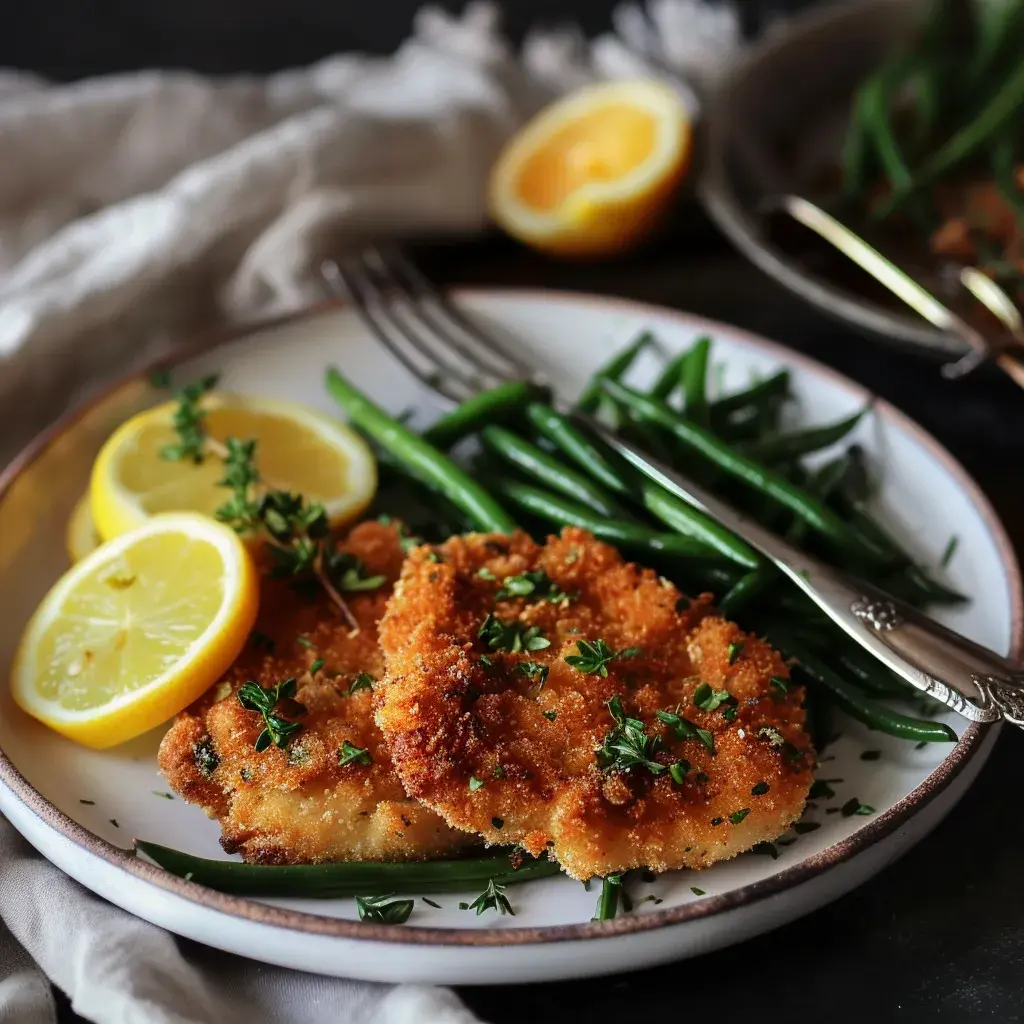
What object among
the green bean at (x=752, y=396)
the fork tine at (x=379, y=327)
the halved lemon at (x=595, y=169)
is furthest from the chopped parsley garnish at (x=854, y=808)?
the halved lemon at (x=595, y=169)

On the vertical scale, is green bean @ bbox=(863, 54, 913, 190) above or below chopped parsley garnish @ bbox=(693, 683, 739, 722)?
above

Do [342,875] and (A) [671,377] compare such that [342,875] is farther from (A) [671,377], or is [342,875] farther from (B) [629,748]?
(A) [671,377]

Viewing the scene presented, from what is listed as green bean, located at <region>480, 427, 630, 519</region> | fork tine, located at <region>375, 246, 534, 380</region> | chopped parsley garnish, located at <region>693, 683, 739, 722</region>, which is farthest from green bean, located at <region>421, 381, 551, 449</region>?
chopped parsley garnish, located at <region>693, 683, 739, 722</region>

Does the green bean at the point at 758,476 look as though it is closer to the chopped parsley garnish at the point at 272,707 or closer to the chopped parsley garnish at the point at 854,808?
the chopped parsley garnish at the point at 854,808

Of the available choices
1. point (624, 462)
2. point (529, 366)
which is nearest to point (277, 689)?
point (624, 462)

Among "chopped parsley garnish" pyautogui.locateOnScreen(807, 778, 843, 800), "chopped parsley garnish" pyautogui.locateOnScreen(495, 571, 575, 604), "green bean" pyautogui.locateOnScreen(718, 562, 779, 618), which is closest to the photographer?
"chopped parsley garnish" pyautogui.locateOnScreen(807, 778, 843, 800)

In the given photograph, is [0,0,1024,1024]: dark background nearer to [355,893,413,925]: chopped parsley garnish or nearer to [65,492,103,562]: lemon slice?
[355,893,413,925]: chopped parsley garnish

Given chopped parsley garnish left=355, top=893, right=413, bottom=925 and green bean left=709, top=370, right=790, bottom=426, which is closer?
chopped parsley garnish left=355, top=893, right=413, bottom=925
